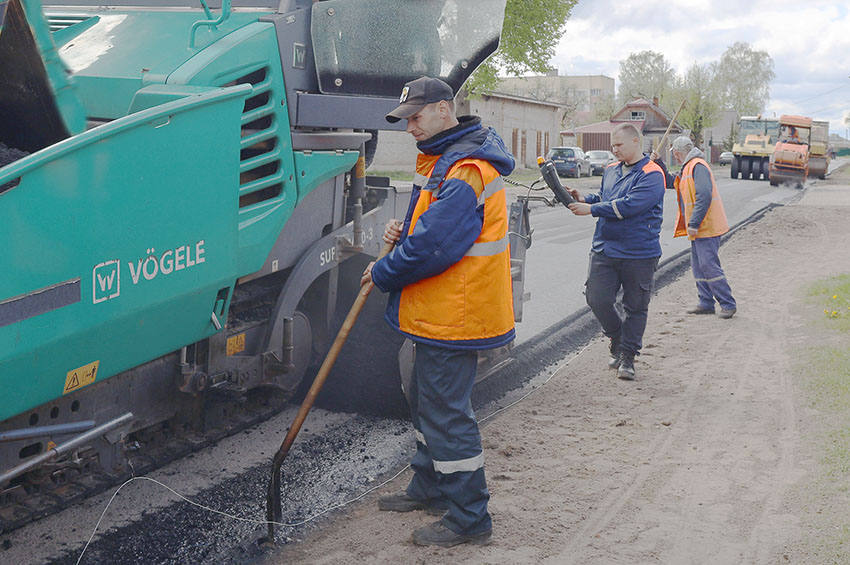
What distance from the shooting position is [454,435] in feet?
12.0

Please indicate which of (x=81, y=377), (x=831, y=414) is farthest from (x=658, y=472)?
(x=81, y=377)

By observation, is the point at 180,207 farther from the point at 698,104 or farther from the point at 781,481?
the point at 698,104

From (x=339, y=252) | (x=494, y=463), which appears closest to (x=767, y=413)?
(x=494, y=463)

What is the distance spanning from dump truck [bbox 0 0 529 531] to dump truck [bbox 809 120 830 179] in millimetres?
36297

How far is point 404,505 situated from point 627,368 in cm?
292

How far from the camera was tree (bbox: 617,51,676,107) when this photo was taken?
91250 millimetres

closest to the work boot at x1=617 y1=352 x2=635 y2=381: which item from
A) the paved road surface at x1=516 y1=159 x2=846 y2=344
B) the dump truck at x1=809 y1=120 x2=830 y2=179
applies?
the paved road surface at x1=516 y1=159 x2=846 y2=344

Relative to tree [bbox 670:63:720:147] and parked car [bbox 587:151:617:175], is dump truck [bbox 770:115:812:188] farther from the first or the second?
tree [bbox 670:63:720:147]

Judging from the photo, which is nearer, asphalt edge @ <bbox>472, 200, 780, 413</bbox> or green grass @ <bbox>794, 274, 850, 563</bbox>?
green grass @ <bbox>794, 274, 850, 563</bbox>

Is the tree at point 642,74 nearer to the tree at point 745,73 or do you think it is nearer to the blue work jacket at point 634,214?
the tree at point 745,73

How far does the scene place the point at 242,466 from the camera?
447cm

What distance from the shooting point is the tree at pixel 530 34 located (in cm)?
2923

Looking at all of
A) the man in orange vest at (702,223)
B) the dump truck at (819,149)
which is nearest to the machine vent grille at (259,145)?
the man in orange vest at (702,223)

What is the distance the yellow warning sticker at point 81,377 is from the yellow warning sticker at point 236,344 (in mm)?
994
